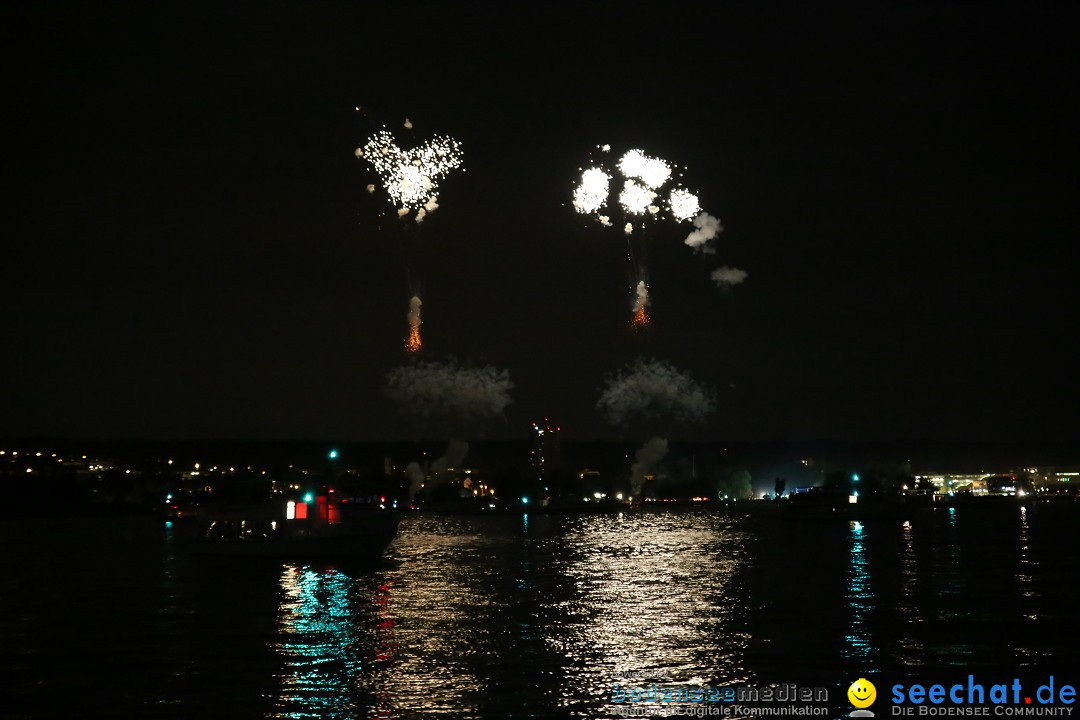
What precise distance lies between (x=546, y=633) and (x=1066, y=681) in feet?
45.0

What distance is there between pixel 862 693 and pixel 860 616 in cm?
1358

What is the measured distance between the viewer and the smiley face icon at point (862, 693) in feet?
74.1

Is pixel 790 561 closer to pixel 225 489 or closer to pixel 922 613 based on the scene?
pixel 922 613

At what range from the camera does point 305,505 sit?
209 feet

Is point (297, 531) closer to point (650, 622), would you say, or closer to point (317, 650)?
point (650, 622)

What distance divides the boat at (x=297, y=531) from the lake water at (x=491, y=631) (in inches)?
51.2

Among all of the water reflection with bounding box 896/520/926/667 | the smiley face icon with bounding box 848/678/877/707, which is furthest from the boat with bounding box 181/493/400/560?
the smiley face icon with bounding box 848/678/877/707

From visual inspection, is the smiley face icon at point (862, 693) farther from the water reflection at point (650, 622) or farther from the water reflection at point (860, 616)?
Answer: the water reflection at point (650, 622)

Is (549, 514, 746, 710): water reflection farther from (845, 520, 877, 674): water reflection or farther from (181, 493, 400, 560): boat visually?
(181, 493, 400, 560): boat

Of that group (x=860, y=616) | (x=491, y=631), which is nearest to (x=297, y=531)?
(x=491, y=631)

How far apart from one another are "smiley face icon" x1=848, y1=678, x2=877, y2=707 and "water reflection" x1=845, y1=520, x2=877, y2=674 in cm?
172

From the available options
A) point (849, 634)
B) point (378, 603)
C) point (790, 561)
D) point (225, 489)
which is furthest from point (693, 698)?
point (225, 489)

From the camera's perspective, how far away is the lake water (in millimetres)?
24203

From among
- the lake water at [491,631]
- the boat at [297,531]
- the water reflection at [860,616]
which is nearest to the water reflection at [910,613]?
the lake water at [491,631]
